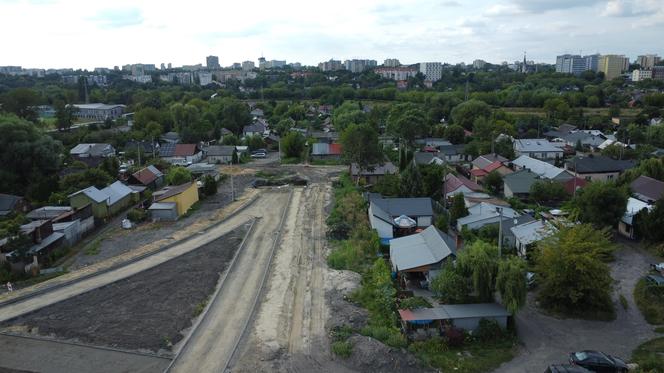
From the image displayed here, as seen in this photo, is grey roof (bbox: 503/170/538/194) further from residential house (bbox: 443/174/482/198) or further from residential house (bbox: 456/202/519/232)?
residential house (bbox: 456/202/519/232)

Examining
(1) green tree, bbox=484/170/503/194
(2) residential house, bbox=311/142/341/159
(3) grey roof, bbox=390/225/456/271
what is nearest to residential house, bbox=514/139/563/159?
(1) green tree, bbox=484/170/503/194

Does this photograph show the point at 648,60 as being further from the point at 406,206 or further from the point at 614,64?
the point at 406,206

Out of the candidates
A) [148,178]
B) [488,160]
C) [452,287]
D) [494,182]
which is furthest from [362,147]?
[452,287]

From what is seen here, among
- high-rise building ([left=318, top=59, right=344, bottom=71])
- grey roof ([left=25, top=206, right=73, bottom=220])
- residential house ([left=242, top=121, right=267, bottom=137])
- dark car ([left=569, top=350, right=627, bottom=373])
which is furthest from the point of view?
high-rise building ([left=318, top=59, right=344, bottom=71])

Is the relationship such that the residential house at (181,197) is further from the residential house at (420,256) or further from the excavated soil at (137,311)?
the residential house at (420,256)

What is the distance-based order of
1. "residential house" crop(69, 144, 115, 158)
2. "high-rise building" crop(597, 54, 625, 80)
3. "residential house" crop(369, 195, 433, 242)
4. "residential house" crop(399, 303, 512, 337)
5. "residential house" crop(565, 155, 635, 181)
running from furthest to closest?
"high-rise building" crop(597, 54, 625, 80) → "residential house" crop(69, 144, 115, 158) → "residential house" crop(565, 155, 635, 181) → "residential house" crop(369, 195, 433, 242) → "residential house" crop(399, 303, 512, 337)

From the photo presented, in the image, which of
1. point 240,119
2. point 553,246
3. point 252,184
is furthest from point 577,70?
point 553,246
